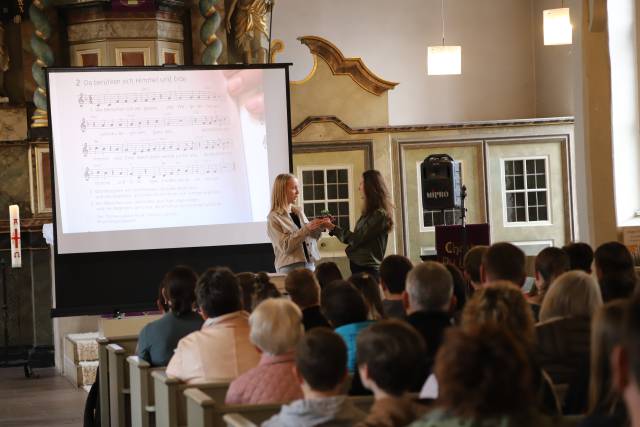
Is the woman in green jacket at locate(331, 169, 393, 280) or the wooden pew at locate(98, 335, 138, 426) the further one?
the woman in green jacket at locate(331, 169, 393, 280)

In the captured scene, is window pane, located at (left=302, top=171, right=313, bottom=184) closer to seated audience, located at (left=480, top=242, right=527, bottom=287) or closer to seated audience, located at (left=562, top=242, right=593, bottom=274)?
seated audience, located at (left=562, top=242, right=593, bottom=274)

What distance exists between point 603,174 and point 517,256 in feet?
15.1

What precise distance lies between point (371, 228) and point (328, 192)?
5.87 metres

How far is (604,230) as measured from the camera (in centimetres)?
910

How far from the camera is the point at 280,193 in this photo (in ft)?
26.5

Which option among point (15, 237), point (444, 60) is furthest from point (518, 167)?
point (15, 237)

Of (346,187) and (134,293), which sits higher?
(346,187)

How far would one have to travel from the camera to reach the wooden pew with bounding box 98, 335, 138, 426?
6.25 m

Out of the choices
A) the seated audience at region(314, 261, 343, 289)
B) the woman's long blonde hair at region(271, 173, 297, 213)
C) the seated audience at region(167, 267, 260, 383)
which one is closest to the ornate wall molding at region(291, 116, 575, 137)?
the woman's long blonde hair at region(271, 173, 297, 213)

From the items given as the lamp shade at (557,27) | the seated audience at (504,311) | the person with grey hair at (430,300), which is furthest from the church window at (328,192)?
the seated audience at (504,311)

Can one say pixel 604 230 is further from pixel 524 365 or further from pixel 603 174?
pixel 524 365

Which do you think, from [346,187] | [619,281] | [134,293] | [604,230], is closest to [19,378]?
[134,293]

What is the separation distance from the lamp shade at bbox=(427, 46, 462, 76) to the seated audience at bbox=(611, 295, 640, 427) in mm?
11499

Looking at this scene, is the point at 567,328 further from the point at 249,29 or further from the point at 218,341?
the point at 249,29
